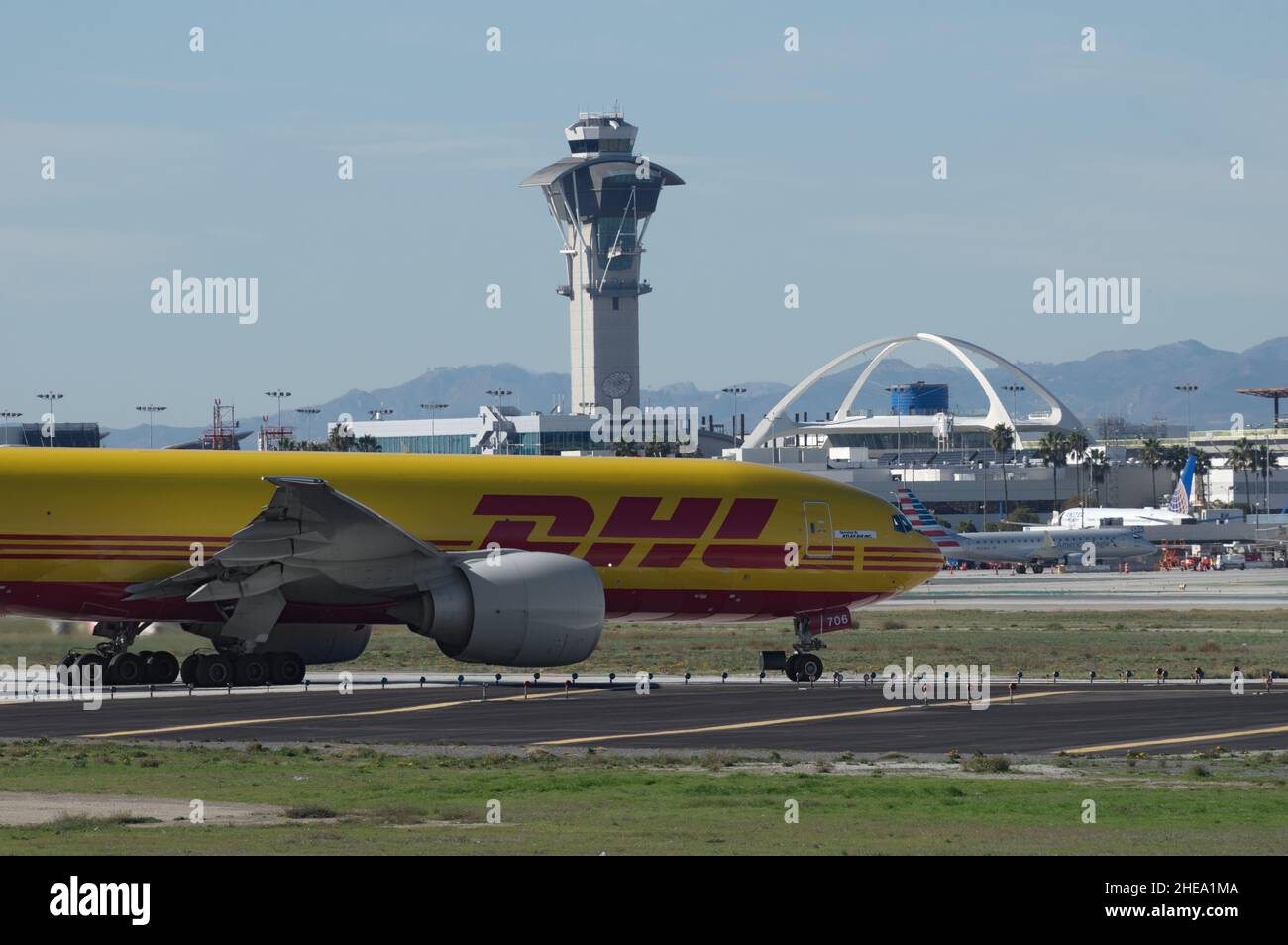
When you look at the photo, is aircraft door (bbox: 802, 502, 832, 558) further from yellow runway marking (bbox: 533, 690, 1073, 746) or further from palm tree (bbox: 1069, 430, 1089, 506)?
palm tree (bbox: 1069, 430, 1089, 506)

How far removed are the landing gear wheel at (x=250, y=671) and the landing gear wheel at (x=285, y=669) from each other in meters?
0.14

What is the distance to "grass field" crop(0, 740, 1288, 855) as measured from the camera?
17188 millimetres

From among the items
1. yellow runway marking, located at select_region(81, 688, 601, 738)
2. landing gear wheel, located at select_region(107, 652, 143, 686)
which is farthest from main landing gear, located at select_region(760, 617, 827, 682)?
landing gear wheel, located at select_region(107, 652, 143, 686)

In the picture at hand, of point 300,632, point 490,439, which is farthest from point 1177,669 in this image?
point 490,439

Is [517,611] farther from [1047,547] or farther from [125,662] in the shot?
[1047,547]

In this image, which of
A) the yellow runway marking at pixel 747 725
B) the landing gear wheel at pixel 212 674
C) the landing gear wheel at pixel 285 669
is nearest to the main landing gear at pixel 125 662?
the landing gear wheel at pixel 212 674

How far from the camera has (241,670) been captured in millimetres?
35812

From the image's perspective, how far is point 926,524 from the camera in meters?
108

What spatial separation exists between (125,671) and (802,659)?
1389 cm

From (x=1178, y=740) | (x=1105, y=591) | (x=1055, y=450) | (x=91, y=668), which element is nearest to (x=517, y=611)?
(x=91, y=668)

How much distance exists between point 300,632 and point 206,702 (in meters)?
4.13

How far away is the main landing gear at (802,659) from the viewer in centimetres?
3897

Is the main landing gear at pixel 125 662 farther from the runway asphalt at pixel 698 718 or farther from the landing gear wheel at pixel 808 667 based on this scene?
the landing gear wheel at pixel 808 667
